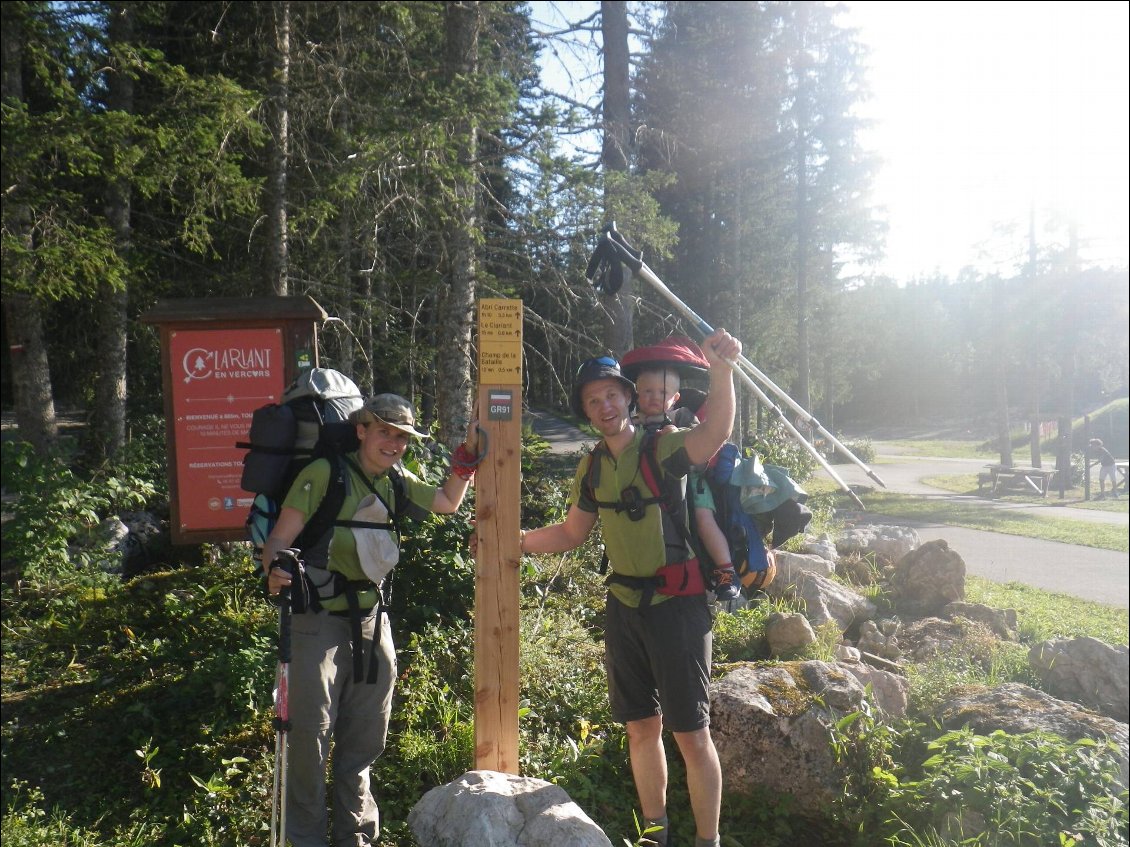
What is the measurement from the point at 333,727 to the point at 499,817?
29.4 inches

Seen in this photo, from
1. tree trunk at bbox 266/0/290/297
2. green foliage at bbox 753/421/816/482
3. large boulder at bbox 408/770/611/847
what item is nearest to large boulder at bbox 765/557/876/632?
large boulder at bbox 408/770/611/847

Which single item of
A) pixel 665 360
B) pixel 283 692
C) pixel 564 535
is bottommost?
pixel 283 692

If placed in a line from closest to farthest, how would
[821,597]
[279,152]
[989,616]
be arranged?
[821,597], [989,616], [279,152]

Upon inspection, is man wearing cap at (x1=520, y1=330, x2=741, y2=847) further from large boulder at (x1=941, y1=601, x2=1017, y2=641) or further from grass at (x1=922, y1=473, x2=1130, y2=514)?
grass at (x1=922, y1=473, x2=1130, y2=514)

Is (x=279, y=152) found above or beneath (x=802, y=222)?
beneath

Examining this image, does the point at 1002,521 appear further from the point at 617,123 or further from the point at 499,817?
the point at 499,817

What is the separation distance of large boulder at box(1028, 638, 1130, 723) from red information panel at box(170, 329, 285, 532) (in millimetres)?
5452

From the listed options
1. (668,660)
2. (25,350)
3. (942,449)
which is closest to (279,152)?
(25,350)

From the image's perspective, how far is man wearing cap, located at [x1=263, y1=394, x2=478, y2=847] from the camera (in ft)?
9.88

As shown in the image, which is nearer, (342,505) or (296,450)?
(342,505)

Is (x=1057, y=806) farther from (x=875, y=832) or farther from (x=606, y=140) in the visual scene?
(x=606, y=140)

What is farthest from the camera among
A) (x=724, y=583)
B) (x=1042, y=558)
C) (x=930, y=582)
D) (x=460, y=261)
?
(x=1042, y=558)

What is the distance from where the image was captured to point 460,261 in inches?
347

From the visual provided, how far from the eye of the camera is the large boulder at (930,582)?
22.1 feet
